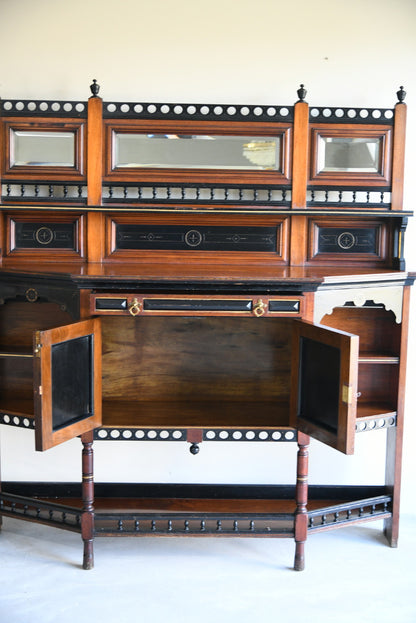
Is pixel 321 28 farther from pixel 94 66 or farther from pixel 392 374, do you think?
pixel 392 374

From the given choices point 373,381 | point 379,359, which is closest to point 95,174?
point 379,359

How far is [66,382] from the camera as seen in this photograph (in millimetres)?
2855

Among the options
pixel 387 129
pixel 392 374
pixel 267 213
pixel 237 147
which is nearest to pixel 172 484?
pixel 392 374

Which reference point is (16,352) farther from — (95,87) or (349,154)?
(349,154)

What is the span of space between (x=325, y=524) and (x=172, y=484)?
1.01 m

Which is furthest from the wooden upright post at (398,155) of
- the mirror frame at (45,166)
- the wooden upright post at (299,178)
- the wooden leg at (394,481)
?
the mirror frame at (45,166)

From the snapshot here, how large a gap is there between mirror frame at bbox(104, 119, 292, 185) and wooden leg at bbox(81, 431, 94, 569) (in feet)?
4.66

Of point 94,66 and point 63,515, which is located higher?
point 94,66

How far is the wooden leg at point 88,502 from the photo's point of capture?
3.10 metres

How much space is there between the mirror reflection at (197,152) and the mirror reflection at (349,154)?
27 centimetres

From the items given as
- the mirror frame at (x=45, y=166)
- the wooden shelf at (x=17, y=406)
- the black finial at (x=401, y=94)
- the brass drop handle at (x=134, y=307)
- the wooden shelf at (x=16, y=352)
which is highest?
the black finial at (x=401, y=94)

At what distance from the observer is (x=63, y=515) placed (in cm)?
324

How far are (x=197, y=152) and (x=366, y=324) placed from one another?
1.36 metres

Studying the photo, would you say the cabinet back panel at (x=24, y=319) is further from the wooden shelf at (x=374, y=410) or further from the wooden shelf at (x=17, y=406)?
the wooden shelf at (x=374, y=410)
